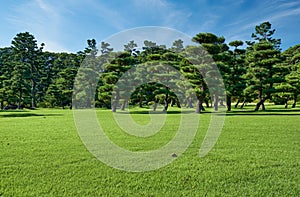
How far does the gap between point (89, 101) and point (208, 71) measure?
1456 cm

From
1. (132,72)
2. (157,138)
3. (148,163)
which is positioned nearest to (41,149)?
(148,163)

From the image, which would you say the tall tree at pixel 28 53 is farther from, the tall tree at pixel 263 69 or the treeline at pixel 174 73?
the tall tree at pixel 263 69

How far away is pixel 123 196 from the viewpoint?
Result: 2.61 metres

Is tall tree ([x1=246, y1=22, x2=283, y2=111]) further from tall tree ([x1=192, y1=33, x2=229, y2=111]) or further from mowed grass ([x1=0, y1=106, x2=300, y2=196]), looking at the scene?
mowed grass ([x1=0, y1=106, x2=300, y2=196])

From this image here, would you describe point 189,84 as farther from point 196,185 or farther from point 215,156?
point 196,185

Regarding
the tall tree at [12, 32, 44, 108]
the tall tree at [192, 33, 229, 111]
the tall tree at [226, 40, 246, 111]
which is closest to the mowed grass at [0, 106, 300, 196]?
the tall tree at [192, 33, 229, 111]

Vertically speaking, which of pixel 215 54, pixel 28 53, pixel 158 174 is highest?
pixel 28 53

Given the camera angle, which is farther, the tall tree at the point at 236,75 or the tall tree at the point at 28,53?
the tall tree at the point at 28,53

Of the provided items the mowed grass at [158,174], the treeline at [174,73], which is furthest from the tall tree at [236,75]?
the mowed grass at [158,174]

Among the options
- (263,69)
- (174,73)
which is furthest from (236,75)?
(174,73)

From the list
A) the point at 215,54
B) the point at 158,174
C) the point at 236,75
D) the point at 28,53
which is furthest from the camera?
the point at 28,53

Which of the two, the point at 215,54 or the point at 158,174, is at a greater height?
the point at 215,54

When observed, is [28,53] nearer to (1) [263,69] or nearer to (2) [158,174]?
(1) [263,69]

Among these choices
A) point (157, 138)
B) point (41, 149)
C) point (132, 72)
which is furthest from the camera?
point (132, 72)
